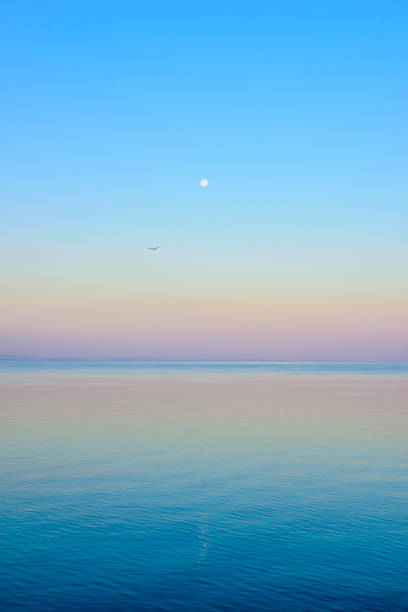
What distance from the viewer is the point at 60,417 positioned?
74.7 m

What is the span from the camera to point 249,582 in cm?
2230

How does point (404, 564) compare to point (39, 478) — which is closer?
point (404, 564)

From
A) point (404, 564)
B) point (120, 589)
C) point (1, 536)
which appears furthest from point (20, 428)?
point (404, 564)

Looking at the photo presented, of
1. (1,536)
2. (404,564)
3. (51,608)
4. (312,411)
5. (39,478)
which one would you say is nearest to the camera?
(51,608)

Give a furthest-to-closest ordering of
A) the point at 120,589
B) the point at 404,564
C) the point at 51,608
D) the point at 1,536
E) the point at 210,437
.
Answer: the point at 210,437
the point at 1,536
the point at 404,564
the point at 120,589
the point at 51,608

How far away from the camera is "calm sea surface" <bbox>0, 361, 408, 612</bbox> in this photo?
2141 cm

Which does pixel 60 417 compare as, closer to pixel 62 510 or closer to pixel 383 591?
pixel 62 510

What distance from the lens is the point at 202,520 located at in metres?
29.6

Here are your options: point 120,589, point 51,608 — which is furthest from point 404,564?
point 51,608

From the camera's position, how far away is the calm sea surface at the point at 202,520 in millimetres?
21406

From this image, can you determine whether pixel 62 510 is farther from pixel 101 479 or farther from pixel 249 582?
pixel 249 582

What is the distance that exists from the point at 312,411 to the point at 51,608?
236 feet

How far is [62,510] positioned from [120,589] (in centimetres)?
1036

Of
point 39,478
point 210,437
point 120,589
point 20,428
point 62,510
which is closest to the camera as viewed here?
point 120,589
